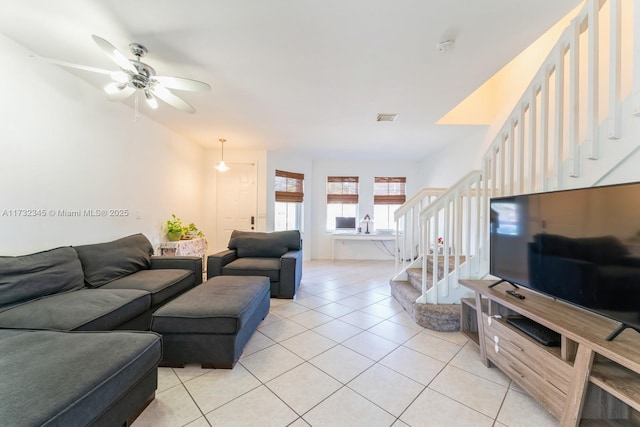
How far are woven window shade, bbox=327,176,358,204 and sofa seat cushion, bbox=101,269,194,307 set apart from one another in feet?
12.9

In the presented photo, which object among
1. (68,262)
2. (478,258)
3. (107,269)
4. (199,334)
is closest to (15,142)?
(68,262)

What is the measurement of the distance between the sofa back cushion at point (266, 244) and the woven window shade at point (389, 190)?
10.1 ft

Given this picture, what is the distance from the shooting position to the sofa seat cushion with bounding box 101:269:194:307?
2.28m

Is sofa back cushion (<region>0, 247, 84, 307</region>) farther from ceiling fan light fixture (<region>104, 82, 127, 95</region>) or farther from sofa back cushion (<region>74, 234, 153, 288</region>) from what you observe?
ceiling fan light fixture (<region>104, 82, 127, 95</region>)

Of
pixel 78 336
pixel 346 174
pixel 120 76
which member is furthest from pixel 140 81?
pixel 346 174

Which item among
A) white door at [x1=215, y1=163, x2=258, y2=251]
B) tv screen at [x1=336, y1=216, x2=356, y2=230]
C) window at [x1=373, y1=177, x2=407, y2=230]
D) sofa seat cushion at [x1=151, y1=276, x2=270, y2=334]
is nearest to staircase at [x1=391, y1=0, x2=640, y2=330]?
sofa seat cushion at [x1=151, y1=276, x2=270, y2=334]

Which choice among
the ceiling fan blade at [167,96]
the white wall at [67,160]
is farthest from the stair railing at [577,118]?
the white wall at [67,160]

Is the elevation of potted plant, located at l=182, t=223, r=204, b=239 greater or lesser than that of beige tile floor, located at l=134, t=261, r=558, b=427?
greater

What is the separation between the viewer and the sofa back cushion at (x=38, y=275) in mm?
1727

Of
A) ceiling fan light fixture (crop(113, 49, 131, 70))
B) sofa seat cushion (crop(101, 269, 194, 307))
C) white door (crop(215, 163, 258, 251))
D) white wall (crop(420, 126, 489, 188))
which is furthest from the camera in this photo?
white door (crop(215, 163, 258, 251))

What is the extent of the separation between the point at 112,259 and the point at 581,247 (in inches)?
148

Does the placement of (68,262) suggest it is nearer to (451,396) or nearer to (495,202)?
(451,396)

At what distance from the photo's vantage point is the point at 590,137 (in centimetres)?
149

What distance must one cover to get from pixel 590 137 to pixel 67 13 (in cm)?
348
